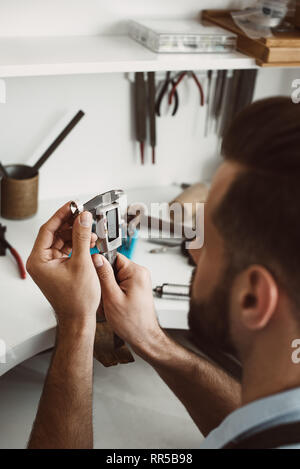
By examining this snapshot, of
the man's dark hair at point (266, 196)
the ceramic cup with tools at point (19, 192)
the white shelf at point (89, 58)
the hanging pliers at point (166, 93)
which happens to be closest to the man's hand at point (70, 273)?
the man's dark hair at point (266, 196)

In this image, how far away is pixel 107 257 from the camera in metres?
1.15

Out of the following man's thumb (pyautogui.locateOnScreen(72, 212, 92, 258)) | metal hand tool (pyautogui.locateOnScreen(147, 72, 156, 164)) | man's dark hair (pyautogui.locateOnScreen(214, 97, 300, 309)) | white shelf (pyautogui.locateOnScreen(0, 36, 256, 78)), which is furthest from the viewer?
metal hand tool (pyautogui.locateOnScreen(147, 72, 156, 164))

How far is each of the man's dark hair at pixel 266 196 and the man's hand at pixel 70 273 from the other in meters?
0.29

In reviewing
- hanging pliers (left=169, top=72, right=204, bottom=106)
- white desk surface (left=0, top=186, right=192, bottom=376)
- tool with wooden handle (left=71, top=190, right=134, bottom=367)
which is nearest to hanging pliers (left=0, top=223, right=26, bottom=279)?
white desk surface (left=0, top=186, right=192, bottom=376)

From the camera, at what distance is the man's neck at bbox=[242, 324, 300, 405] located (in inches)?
30.7

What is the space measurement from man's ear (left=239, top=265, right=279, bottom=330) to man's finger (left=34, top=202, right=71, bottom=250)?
42cm

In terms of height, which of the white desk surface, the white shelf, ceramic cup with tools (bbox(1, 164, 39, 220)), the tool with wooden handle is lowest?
the white desk surface

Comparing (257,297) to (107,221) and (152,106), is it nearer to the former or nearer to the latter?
(107,221)

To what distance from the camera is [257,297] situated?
2.51ft

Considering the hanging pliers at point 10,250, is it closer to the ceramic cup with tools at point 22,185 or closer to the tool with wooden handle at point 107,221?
the ceramic cup with tools at point 22,185

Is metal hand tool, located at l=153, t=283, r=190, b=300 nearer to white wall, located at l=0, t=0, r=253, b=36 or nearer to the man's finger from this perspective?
the man's finger

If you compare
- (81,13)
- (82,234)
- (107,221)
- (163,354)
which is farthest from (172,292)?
(81,13)
